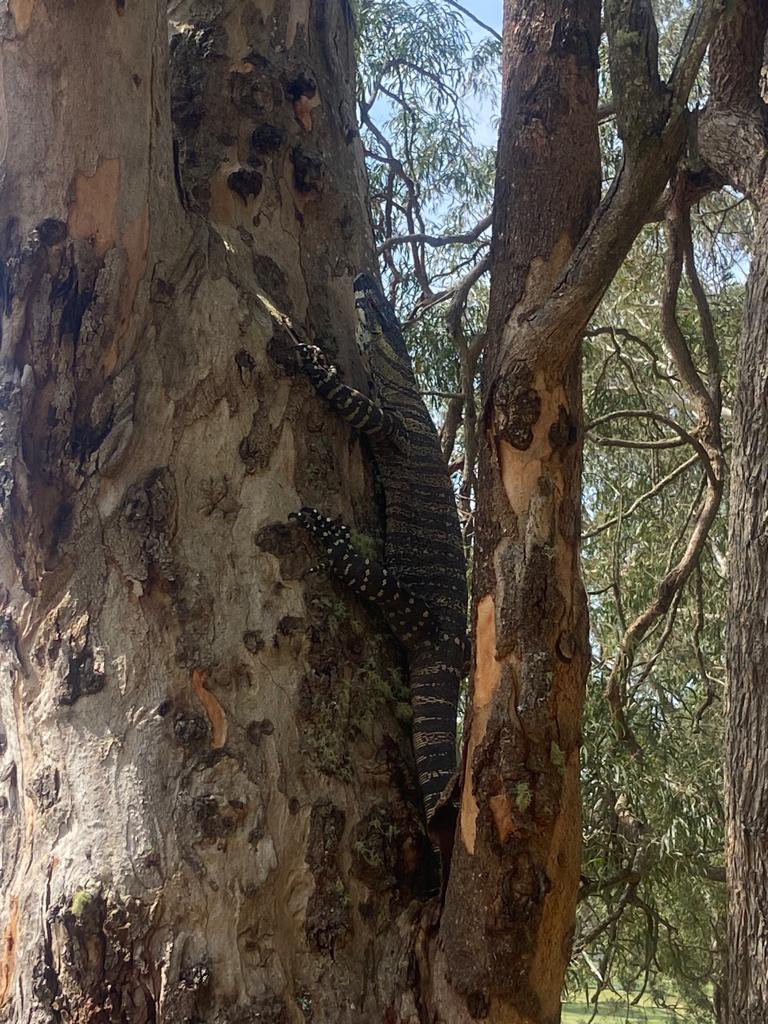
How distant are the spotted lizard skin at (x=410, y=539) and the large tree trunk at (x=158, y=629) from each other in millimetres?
86

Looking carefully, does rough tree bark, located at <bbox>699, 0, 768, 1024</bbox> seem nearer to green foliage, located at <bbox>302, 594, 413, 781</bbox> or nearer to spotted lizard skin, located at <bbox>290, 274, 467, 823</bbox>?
spotted lizard skin, located at <bbox>290, 274, 467, 823</bbox>

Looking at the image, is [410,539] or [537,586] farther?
[410,539]

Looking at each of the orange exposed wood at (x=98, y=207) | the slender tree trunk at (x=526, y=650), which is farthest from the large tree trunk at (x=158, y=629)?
the slender tree trunk at (x=526, y=650)

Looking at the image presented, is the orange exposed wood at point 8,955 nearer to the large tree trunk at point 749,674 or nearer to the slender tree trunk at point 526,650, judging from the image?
the slender tree trunk at point 526,650

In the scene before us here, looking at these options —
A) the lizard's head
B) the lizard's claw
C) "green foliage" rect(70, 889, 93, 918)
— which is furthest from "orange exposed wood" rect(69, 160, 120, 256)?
"green foliage" rect(70, 889, 93, 918)

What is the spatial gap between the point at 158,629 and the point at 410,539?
1238 millimetres

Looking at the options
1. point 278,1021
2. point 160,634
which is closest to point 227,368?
point 160,634

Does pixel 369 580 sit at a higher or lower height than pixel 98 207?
lower

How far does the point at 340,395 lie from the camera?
289cm

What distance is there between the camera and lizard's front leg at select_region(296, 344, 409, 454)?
2.79 m

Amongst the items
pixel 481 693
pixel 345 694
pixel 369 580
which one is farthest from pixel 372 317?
pixel 481 693

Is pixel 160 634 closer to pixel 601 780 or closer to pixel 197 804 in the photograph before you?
pixel 197 804

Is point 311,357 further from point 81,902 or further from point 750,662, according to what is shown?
point 81,902

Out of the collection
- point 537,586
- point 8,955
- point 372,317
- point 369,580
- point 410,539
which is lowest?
point 8,955
